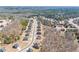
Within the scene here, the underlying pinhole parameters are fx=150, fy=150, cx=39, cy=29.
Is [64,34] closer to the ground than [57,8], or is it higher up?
closer to the ground

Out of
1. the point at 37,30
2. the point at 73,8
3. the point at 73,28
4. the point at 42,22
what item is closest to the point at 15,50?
the point at 37,30

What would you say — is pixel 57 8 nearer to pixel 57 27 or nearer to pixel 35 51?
pixel 57 27

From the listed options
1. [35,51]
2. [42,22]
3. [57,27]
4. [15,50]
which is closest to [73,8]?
[57,27]

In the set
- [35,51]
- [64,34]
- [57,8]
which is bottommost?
[35,51]

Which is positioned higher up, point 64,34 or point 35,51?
point 64,34

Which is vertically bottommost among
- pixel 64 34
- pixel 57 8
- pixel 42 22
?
pixel 64 34
